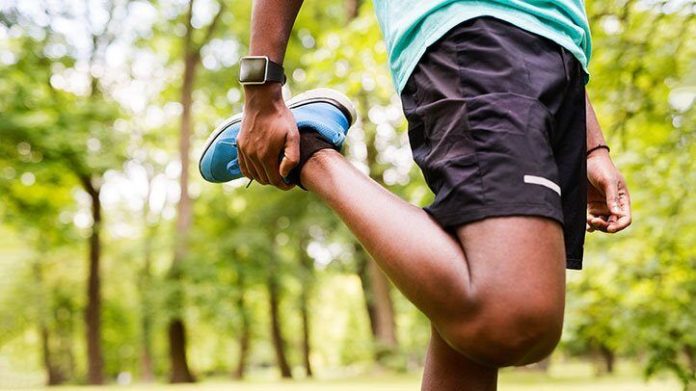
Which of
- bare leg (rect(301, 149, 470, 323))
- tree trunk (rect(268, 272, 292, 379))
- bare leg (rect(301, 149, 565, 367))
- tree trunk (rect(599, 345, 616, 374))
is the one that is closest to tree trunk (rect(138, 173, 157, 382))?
tree trunk (rect(268, 272, 292, 379))

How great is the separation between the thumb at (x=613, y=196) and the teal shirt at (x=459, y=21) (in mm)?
317

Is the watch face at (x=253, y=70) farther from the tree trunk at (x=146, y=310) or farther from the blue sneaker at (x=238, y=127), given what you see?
the tree trunk at (x=146, y=310)

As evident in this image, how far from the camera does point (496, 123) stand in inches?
47.7

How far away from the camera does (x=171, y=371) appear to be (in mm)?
16547

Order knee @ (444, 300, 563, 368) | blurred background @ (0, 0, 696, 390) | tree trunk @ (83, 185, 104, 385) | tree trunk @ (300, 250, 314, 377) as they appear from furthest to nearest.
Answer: tree trunk @ (300, 250, 314, 377)
tree trunk @ (83, 185, 104, 385)
blurred background @ (0, 0, 696, 390)
knee @ (444, 300, 563, 368)

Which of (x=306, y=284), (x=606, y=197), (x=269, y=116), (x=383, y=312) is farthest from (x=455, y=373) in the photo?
(x=306, y=284)

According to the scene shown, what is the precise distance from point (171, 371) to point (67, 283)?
394 inches

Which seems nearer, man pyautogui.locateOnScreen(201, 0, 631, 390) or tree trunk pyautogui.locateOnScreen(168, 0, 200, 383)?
man pyautogui.locateOnScreen(201, 0, 631, 390)

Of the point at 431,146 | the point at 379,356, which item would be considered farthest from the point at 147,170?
the point at 431,146

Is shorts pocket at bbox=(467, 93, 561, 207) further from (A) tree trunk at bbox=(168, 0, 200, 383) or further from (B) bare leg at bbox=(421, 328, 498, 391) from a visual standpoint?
(A) tree trunk at bbox=(168, 0, 200, 383)

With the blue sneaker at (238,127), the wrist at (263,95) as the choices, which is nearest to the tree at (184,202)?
the blue sneaker at (238,127)

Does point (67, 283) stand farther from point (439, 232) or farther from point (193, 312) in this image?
point (439, 232)

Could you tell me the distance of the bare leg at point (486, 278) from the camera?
1.13m

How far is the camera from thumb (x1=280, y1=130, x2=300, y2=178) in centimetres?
140
